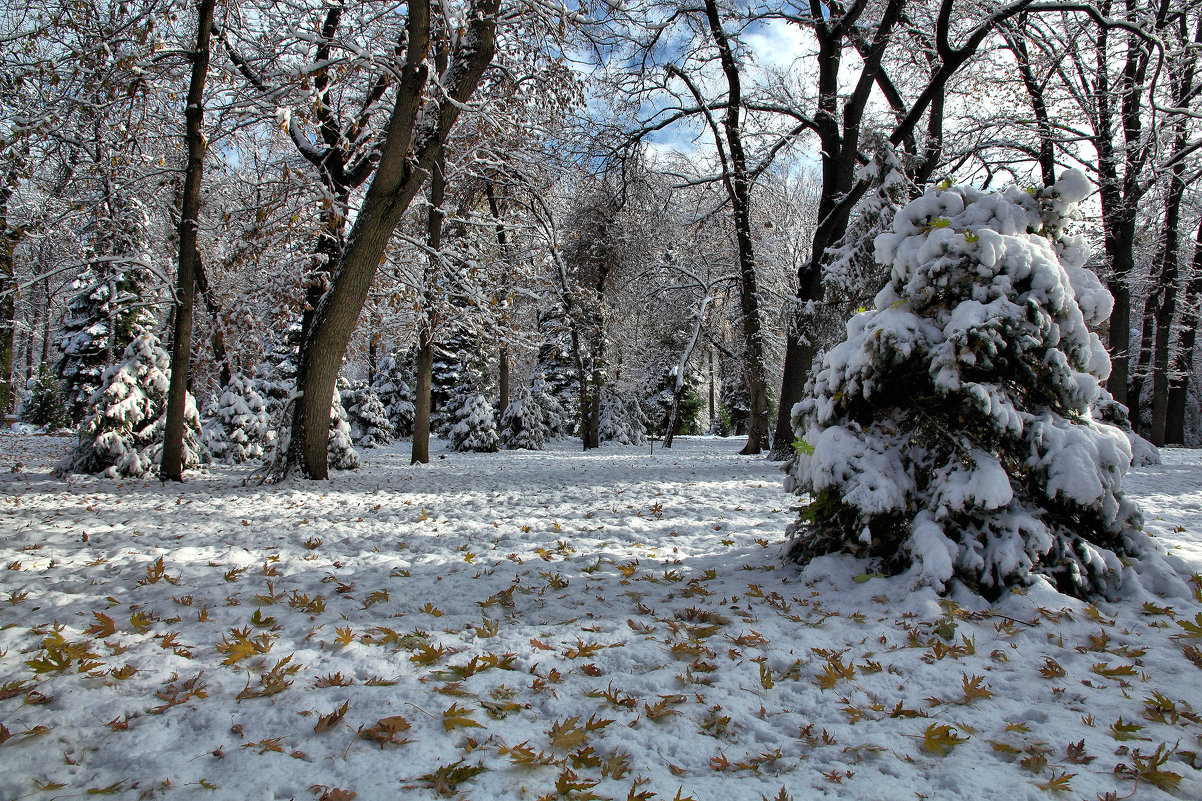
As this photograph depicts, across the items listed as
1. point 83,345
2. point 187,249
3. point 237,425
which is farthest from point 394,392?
point 187,249

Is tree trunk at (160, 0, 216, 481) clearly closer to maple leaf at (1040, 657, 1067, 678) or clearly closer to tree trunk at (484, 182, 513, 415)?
tree trunk at (484, 182, 513, 415)

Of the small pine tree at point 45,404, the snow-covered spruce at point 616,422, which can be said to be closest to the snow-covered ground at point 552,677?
the snow-covered spruce at point 616,422

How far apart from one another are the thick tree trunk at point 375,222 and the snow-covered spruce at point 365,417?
13.8 m

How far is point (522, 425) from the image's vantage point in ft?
68.0

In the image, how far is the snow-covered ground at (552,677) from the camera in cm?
179

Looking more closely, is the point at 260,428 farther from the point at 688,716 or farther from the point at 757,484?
the point at 688,716

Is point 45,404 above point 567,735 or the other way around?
above

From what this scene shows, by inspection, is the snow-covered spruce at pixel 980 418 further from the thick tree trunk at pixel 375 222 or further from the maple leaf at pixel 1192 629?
the thick tree trunk at pixel 375 222

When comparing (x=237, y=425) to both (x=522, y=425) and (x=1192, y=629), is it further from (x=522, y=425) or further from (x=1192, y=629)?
(x=1192, y=629)

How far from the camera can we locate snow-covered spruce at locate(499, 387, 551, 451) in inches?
811

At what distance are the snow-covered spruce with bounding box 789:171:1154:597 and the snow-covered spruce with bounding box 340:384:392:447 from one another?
765 inches

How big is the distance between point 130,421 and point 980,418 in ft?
36.8

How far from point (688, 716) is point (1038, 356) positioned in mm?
2874

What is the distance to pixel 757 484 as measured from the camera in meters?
7.90
